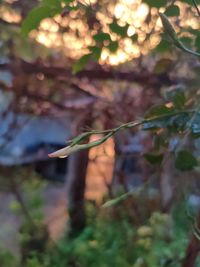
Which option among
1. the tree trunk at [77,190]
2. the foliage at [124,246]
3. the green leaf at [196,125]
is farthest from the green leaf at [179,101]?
the tree trunk at [77,190]

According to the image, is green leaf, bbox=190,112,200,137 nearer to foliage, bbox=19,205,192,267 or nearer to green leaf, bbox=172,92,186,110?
green leaf, bbox=172,92,186,110

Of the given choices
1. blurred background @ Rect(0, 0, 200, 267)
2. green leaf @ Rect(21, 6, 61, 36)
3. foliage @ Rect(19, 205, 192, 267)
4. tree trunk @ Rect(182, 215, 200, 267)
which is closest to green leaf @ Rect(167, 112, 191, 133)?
green leaf @ Rect(21, 6, 61, 36)

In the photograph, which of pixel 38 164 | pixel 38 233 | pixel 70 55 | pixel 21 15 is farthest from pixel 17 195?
pixel 38 164

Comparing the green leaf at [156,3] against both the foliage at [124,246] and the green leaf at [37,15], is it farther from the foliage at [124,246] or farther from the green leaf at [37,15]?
the foliage at [124,246]

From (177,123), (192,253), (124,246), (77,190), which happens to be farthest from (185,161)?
(77,190)

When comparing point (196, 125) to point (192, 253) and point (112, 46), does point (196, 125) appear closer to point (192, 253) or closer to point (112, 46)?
point (112, 46)

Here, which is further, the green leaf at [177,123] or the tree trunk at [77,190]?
the tree trunk at [77,190]
